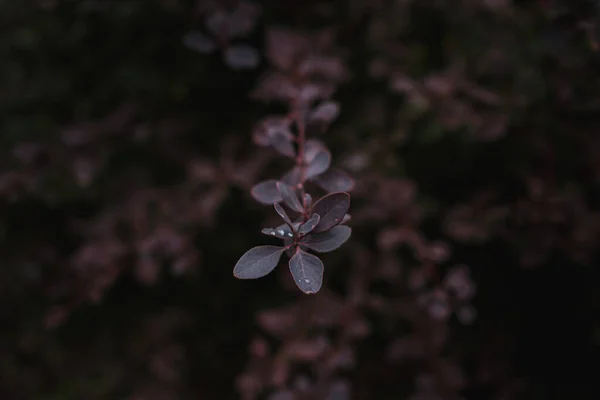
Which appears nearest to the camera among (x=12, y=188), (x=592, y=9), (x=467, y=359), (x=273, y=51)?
(x=592, y=9)

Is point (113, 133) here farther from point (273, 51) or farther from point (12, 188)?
point (273, 51)

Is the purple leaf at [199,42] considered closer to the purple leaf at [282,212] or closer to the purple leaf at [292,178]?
the purple leaf at [292,178]

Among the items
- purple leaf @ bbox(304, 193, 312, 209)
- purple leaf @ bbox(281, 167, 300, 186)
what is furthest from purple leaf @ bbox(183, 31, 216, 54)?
purple leaf @ bbox(304, 193, 312, 209)

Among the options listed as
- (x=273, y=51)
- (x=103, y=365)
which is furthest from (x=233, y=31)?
(x=103, y=365)

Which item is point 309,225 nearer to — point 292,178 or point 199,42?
point 292,178

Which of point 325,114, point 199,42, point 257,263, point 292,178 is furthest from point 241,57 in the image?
point 257,263

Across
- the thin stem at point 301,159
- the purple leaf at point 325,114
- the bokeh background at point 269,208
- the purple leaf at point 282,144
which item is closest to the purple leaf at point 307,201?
the thin stem at point 301,159

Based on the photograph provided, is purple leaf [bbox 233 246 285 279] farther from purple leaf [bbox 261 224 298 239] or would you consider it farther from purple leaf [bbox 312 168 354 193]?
purple leaf [bbox 312 168 354 193]
